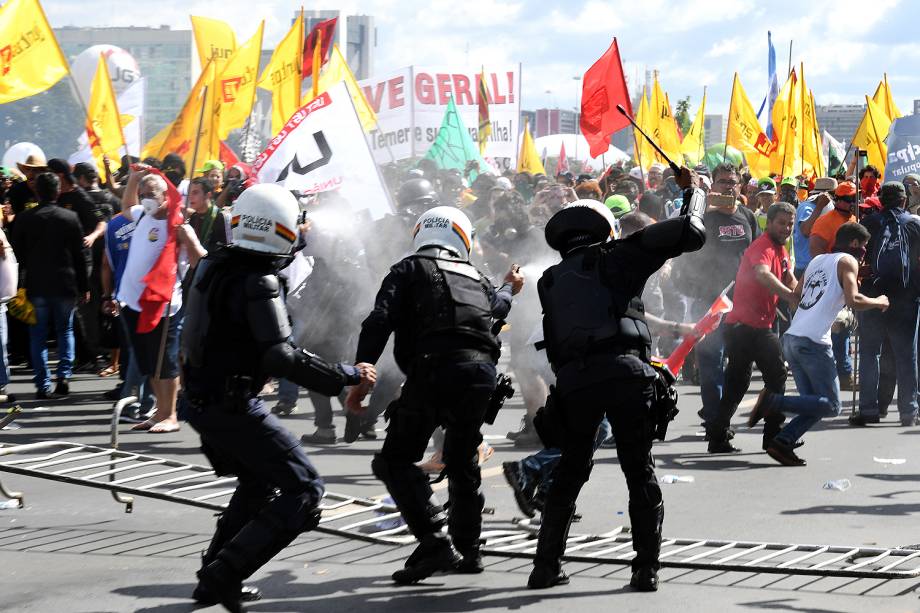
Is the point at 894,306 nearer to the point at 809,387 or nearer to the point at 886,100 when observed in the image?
the point at 809,387

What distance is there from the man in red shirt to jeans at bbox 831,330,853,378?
326 centimetres

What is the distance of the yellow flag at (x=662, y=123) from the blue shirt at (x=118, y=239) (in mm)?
13676

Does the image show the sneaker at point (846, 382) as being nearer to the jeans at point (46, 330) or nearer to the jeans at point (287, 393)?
the jeans at point (287, 393)

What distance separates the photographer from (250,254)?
18.3 ft

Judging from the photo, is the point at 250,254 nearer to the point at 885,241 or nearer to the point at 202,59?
the point at 885,241

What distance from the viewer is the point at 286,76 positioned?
19.2 m

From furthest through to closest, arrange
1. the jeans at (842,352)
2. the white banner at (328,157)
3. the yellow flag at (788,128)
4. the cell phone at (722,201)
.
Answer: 1. the yellow flag at (788,128)
2. the jeans at (842,352)
3. the cell phone at (722,201)
4. the white banner at (328,157)

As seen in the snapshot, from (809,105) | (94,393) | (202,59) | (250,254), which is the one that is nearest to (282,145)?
(94,393)

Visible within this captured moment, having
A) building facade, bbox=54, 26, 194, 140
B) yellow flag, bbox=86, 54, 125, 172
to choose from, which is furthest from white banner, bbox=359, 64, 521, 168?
building facade, bbox=54, 26, 194, 140

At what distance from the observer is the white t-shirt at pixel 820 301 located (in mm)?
10009

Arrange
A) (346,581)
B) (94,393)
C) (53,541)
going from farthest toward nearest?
(94,393), (53,541), (346,581)

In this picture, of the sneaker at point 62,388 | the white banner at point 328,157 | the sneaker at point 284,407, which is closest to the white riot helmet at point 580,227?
the white banner at point 328,157

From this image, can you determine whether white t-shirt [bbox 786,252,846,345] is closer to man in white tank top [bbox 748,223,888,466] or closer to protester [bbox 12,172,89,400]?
man in white tank top [bbox 748,223,888,466]

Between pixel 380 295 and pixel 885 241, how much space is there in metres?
6.78
